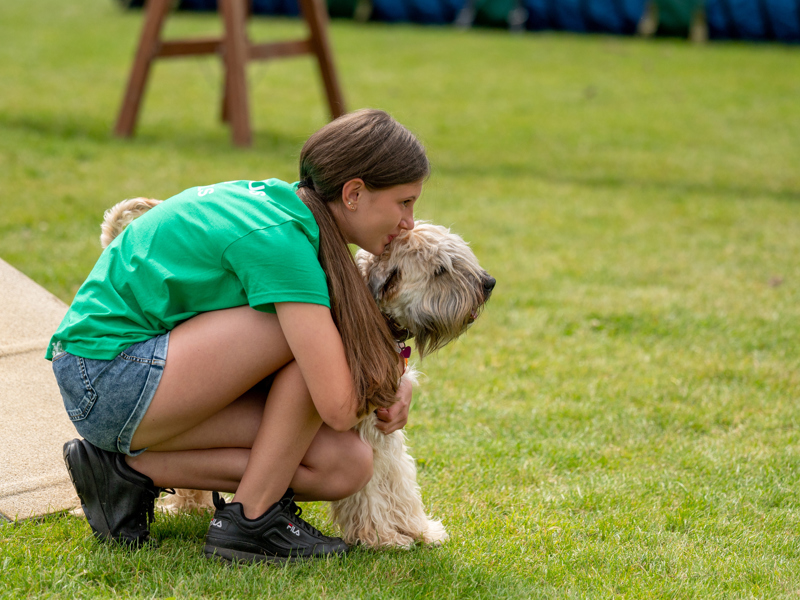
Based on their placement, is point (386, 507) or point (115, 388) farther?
point (386, 507)

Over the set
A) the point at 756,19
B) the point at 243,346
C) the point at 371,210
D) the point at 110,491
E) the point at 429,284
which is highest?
the point at 371,210

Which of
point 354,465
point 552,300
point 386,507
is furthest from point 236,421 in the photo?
point 552,300

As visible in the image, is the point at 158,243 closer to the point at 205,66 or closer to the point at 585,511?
the point at 585,511

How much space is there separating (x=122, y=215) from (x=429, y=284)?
112cm

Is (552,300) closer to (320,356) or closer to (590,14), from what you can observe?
(320,356)

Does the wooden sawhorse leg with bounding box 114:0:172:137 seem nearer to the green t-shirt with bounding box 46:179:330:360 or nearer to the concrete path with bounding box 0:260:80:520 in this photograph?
the concrete path with bounding box 0:260:80:520

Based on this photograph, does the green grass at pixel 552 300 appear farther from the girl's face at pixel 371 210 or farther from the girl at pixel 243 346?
the girl's face at pixel 371 210

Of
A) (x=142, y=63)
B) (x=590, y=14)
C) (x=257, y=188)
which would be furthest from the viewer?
(x=590, y=14)

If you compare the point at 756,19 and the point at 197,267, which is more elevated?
the point at 197,267

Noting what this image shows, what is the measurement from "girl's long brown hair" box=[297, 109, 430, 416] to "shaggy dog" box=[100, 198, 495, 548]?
209 mm

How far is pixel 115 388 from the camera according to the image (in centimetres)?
265

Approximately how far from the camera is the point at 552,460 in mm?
3838

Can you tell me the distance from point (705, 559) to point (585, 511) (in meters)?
0.51

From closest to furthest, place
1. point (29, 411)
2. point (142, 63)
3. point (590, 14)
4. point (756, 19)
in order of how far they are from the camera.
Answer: point (29, 411), point (142, 63), point (756, 19), point (590, 14)
